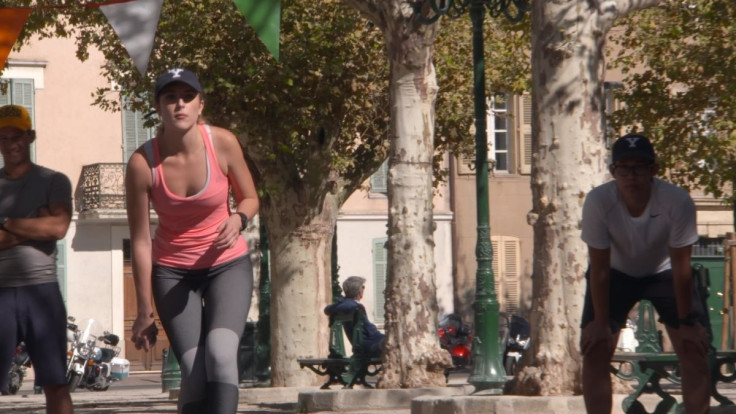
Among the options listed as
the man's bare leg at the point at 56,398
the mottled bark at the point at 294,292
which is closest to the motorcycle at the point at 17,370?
the mottled bark at the point at 294,292

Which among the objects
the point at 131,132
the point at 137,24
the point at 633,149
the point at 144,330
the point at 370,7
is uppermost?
the point at 131,132

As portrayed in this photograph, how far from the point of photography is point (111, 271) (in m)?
36.8

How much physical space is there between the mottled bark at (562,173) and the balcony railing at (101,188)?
28.2m

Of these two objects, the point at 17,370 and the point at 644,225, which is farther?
the point at 17,370

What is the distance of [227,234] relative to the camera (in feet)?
19.2

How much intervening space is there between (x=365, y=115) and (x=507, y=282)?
1940 cm

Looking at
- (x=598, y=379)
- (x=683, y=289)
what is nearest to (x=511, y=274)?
(x=598, y=379)

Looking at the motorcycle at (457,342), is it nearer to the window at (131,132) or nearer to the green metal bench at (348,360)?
the green metal bench at (348,360)

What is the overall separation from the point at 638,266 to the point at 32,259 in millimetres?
2687

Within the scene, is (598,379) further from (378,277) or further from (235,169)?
(378,277)

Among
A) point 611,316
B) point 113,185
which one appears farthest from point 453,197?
point 611,316

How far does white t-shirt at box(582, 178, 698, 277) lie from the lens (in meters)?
6.75

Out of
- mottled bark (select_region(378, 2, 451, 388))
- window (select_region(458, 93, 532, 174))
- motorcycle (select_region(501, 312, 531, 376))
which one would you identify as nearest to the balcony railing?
window (select_region(458, 93, 532, 174))

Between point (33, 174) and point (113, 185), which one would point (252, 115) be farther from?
point (113, 185)
